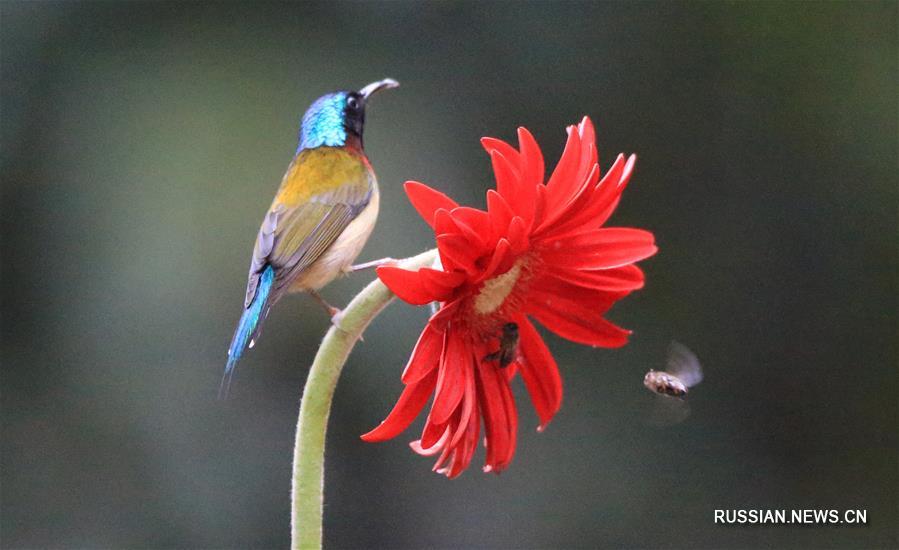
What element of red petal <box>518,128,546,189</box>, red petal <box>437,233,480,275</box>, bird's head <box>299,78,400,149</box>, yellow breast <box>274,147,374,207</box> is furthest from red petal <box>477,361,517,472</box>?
bird's head <box>299,78,400,149</box>

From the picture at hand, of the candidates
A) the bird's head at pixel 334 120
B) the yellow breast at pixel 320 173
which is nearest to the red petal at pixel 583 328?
the yellow breast at pixel 320 173

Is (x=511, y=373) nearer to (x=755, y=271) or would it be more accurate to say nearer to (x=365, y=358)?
(x=365, y=358)

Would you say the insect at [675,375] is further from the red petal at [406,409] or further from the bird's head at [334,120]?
the bird's head at [334,120]

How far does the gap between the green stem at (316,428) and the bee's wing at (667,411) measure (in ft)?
2.15

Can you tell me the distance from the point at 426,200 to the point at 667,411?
71 centimetres

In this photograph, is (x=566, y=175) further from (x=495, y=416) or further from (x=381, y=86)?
(x=381, y=86)

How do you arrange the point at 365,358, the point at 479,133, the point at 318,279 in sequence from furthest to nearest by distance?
1. the point at 479,133
2. the point at 365,358
3. the point at 318,279

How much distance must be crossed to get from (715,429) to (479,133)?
58.3 inches

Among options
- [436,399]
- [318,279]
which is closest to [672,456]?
[318,279]

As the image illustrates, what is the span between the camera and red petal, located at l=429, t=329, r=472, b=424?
138cm

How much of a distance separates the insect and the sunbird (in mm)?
616

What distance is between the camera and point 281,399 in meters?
3.92

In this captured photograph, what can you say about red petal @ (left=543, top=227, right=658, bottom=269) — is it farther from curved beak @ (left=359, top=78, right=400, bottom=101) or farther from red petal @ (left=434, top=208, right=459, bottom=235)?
curved beak @ (left=359, top=78, right=400, bottom=101)

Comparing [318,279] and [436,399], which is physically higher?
[318,279]
